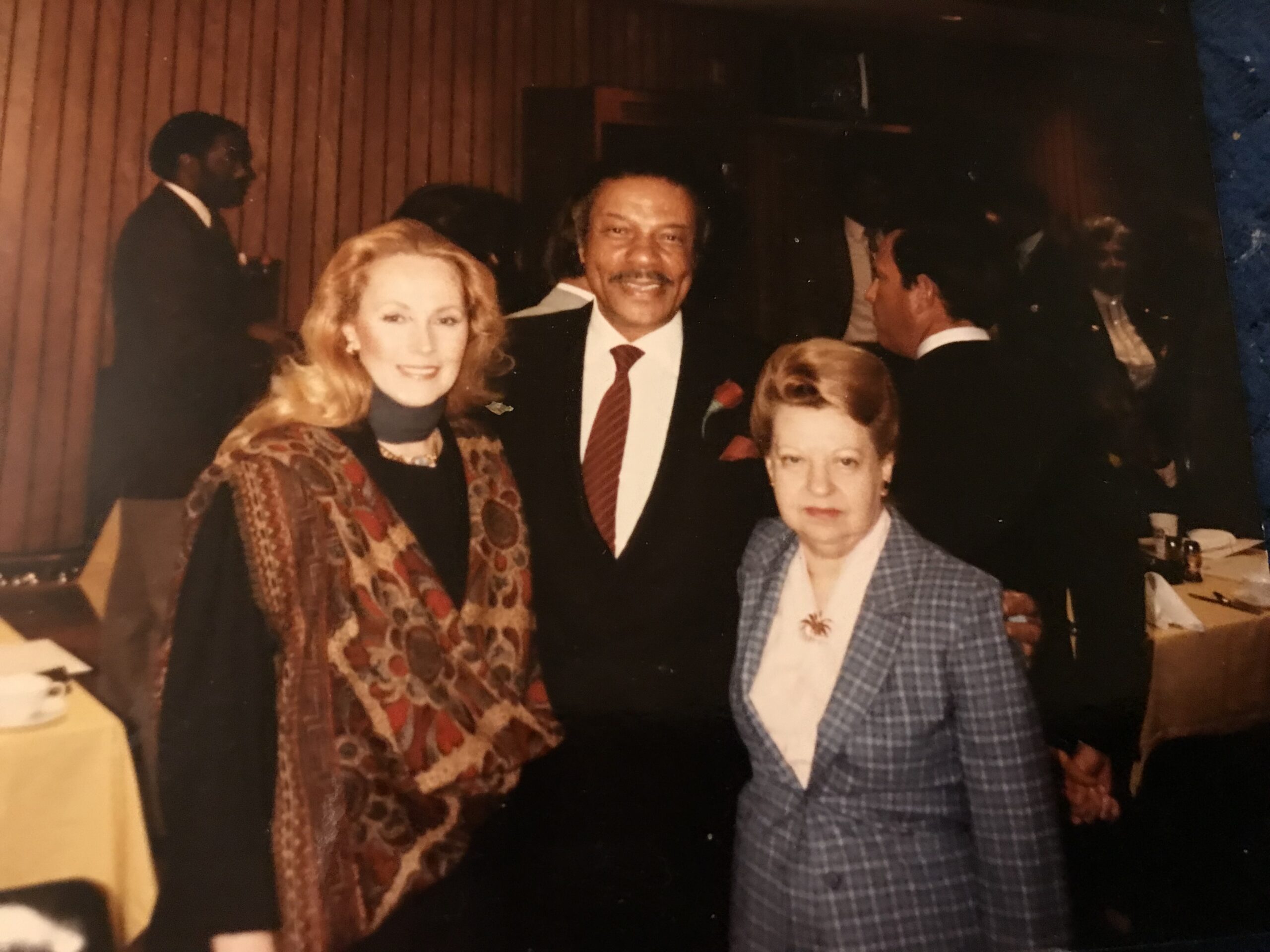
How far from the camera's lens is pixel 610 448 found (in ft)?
3.91

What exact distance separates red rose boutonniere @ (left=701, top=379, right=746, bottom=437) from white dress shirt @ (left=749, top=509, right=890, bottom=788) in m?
0.21

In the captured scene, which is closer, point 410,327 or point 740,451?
point 410,327

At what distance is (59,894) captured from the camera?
951mm

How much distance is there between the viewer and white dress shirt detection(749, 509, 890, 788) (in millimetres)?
1146

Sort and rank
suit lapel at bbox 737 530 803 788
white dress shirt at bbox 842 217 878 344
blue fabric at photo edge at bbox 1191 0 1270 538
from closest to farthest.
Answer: suit lapel at bbox 737 530 803 788 → white dress shirt at bbox 842 217 878 344 → blue fabric at photo edge at bbox 1191 0 1270 538

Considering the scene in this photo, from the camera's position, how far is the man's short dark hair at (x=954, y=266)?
4.30ft

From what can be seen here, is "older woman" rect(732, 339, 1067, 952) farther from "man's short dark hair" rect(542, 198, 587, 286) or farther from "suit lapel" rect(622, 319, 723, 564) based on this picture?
"man's short dark hair" rect(542, 198, 587, 286)

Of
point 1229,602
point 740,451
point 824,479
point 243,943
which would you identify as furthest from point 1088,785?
point 243,943

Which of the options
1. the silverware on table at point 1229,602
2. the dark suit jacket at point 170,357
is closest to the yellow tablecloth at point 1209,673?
the silverware on table at point 1229,602

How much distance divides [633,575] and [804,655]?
0.82ft

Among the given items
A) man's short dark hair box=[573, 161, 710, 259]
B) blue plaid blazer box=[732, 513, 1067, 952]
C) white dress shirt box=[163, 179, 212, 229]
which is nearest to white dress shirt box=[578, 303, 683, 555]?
man's short dark hair box=[573, 161, 710, 259]

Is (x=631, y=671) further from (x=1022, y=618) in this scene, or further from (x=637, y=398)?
(x=1022, y=618)

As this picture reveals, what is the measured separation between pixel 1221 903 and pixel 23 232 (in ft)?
6.06

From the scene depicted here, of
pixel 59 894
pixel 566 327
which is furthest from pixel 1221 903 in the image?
pixel 59 894
